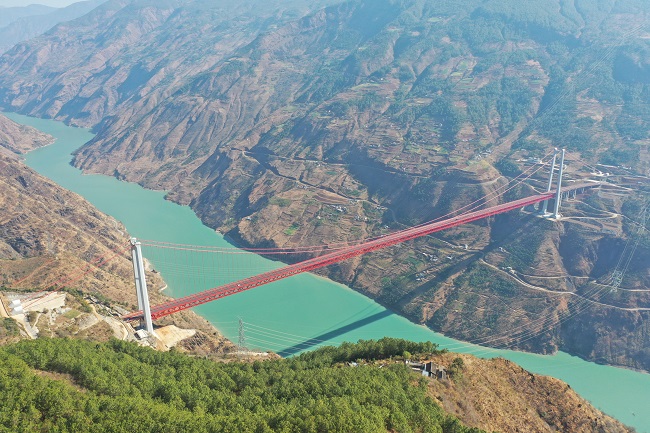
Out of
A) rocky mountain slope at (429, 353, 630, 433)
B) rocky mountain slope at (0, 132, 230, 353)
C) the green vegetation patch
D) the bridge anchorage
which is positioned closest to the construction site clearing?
the bridge anchorage

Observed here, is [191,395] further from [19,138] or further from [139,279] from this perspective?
[19,138]

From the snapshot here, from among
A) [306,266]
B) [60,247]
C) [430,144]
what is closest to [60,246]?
[60,247]

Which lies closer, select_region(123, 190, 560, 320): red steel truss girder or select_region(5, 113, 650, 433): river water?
select_region(123, 190, 560, 320): red steel truss girder

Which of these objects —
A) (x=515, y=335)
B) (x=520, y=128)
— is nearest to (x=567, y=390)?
Result: (x=515, y=335)

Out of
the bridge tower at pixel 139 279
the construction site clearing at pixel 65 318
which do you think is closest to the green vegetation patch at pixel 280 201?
the construction site clearing at pixel 65 318

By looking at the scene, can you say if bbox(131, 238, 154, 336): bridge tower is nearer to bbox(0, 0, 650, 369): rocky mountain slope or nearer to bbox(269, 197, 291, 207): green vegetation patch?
bbox(0, 0, 650, 369): rocky mountain slope

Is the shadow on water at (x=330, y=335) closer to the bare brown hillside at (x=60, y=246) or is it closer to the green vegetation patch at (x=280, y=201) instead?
the bare brown hillside at (x=60, y=246)
